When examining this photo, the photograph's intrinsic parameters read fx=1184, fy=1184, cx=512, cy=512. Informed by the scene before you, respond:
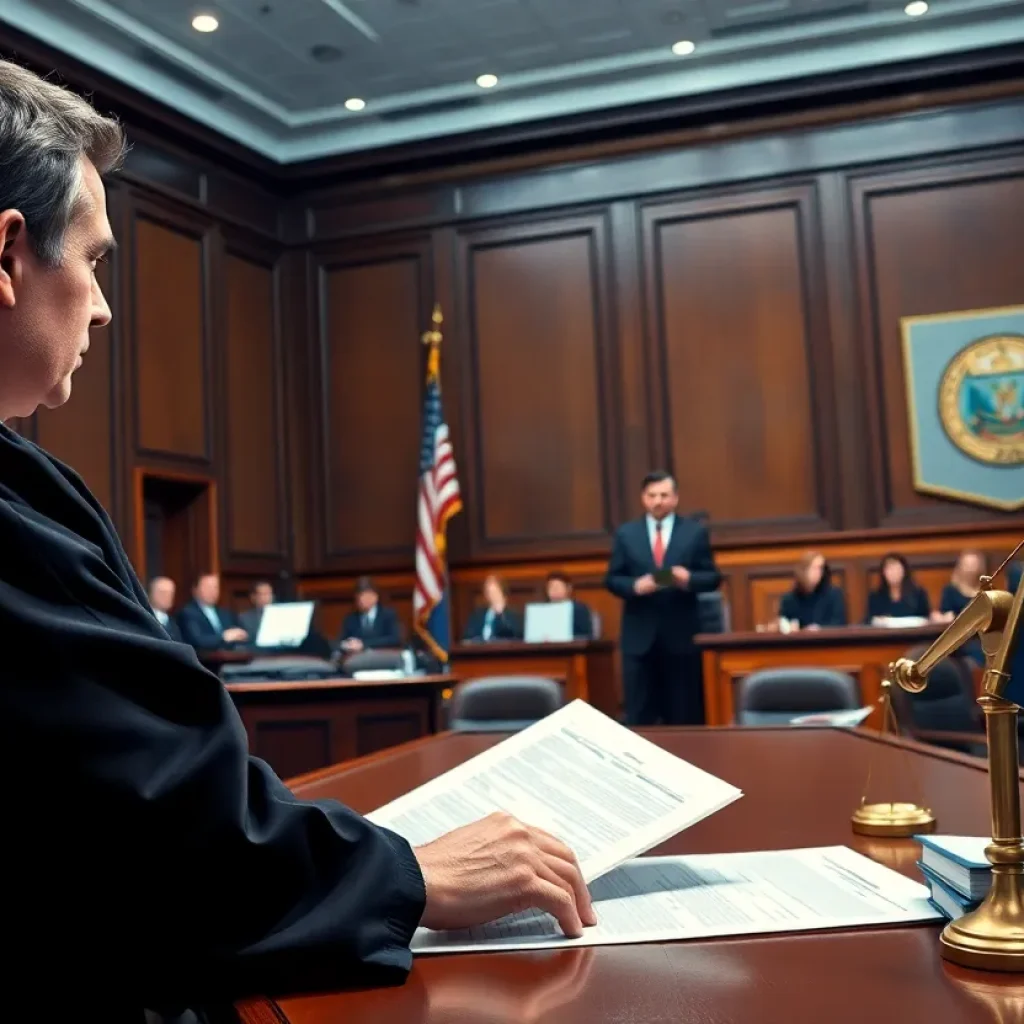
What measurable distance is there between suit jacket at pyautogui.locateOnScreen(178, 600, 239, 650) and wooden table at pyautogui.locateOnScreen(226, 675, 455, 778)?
397cm

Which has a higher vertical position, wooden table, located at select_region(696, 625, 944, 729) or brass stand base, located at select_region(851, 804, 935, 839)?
brass stand base, located at select_region(851, 804, 935, 839)

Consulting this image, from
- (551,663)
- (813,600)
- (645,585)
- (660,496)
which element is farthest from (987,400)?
(551,663)

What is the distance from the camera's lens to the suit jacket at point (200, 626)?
345 inches

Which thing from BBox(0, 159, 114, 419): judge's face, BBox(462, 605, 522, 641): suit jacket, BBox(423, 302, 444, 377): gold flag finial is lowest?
BBox(462, 605, 522, 641): suit jacket

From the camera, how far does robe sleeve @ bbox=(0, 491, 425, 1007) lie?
2.68 ft

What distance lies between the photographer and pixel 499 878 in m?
1.01

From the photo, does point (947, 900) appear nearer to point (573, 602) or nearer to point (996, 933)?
point (996, 933)

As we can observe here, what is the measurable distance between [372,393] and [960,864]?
9900 mm

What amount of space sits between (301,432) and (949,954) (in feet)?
33.5

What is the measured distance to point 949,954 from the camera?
0.89 meters

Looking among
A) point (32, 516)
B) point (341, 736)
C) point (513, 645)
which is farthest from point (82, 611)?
point (513, 645)

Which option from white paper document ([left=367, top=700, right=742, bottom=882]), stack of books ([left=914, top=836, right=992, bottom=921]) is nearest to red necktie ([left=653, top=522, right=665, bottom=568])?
white paper document ([left=367, top=700, right=742, bottom=882])

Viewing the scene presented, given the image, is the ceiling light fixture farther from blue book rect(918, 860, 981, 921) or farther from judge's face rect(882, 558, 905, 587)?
blue book rect(918, 860, 981, 921)

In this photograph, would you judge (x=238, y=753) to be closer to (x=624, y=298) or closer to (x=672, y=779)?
(x=672, y=779)
